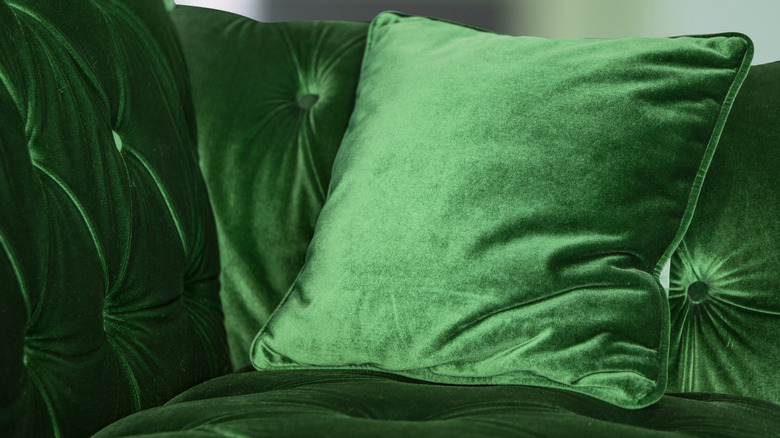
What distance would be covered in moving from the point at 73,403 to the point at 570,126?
0.54m

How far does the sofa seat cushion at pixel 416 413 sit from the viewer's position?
51 centimetres

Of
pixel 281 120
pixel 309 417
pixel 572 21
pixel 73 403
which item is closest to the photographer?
pixel 309 417

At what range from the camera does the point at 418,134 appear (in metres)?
0.73

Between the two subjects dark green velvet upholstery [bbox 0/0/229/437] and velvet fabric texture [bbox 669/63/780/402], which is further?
velvet fabric texture [bbox 669/63/780/402]

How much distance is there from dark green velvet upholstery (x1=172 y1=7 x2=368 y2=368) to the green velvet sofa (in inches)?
2.2

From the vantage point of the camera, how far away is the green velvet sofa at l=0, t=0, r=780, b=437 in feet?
2.00

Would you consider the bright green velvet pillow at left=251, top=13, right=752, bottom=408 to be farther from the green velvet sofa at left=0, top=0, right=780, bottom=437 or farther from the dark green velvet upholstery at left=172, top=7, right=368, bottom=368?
the dark green velvet upholstery at left=172, top=7, right=368, bottom=368

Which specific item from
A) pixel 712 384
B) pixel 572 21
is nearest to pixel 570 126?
pixel 712 384

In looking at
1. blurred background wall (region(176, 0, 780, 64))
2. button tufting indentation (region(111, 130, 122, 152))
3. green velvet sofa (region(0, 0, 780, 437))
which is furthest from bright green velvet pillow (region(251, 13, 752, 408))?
blurred background wall (region(176, 0, 780, 64))

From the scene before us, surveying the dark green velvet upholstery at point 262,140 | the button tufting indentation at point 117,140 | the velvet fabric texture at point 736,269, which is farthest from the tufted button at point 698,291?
the button tufting indentation at point 117,140

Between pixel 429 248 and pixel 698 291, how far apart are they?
377 mm

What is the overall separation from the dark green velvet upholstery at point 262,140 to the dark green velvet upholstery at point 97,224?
0.15 ft

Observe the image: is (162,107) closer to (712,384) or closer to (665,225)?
(665,225)

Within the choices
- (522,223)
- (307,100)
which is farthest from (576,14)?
(522,223)
